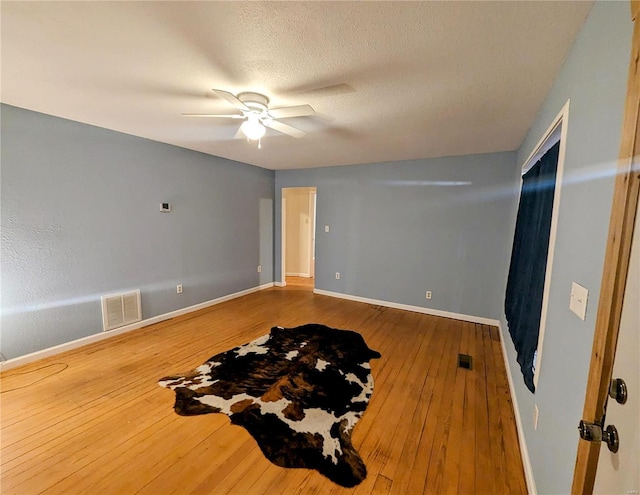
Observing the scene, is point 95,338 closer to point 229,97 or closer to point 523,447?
point 229,97

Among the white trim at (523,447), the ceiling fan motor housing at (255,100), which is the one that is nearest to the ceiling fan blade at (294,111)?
the ceiling fan motor housing at (255,100)

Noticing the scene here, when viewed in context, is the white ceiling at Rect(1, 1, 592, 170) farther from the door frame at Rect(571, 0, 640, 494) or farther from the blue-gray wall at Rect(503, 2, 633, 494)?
the door frame at Rect(571, 0, 640, 494)

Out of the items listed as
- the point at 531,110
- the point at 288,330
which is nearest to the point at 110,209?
the point at 288,330

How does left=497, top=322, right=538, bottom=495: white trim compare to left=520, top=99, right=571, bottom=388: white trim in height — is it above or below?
below

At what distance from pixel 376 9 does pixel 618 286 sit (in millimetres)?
1411

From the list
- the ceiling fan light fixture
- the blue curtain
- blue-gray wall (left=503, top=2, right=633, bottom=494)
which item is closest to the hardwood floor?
blue-gray wall (left=503, top=2, right=633, bottom=494)

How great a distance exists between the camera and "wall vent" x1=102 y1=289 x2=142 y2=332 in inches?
123

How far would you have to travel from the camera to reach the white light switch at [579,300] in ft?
3.36

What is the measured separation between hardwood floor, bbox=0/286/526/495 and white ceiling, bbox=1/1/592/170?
244cm

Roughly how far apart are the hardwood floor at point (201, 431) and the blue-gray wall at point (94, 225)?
54 centimetres

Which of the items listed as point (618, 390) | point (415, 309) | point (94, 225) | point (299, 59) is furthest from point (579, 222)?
point (94, 225)

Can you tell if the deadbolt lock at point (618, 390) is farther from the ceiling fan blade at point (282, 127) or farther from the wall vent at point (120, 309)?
the wall vent at point (120, 309)

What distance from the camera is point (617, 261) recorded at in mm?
711

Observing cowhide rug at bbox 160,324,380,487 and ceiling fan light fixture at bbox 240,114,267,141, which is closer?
cowhide rug at bbox 160,324,380,487
